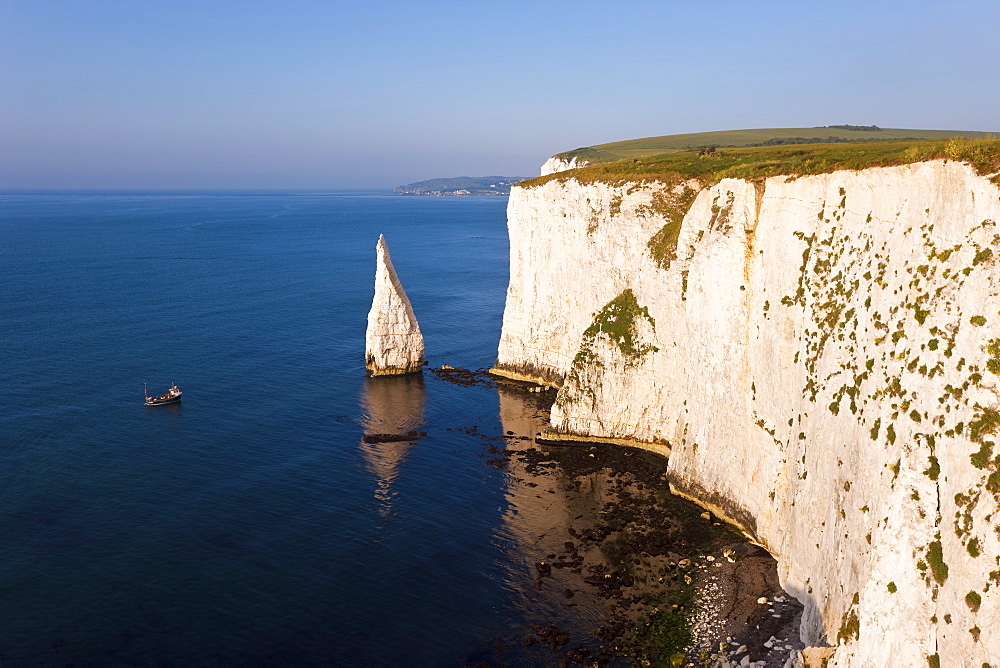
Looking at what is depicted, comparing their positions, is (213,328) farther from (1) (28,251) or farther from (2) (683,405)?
(1) (28,251)

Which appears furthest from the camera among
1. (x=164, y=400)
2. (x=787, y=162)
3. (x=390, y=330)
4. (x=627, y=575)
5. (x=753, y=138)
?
(x=753, y=138)

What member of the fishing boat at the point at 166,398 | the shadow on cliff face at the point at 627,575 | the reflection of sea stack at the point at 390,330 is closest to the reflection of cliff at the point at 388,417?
the reflection of sea stack at the point at 390,330

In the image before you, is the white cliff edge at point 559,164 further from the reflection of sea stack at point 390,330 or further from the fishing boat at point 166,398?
the fishing boat at point 166,398

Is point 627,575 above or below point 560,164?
below

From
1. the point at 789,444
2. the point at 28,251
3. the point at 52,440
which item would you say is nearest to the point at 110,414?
the point at 52,440

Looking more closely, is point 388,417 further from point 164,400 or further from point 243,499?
point 164,400

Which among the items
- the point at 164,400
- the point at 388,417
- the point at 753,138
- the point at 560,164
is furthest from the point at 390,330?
the point at 753,138
